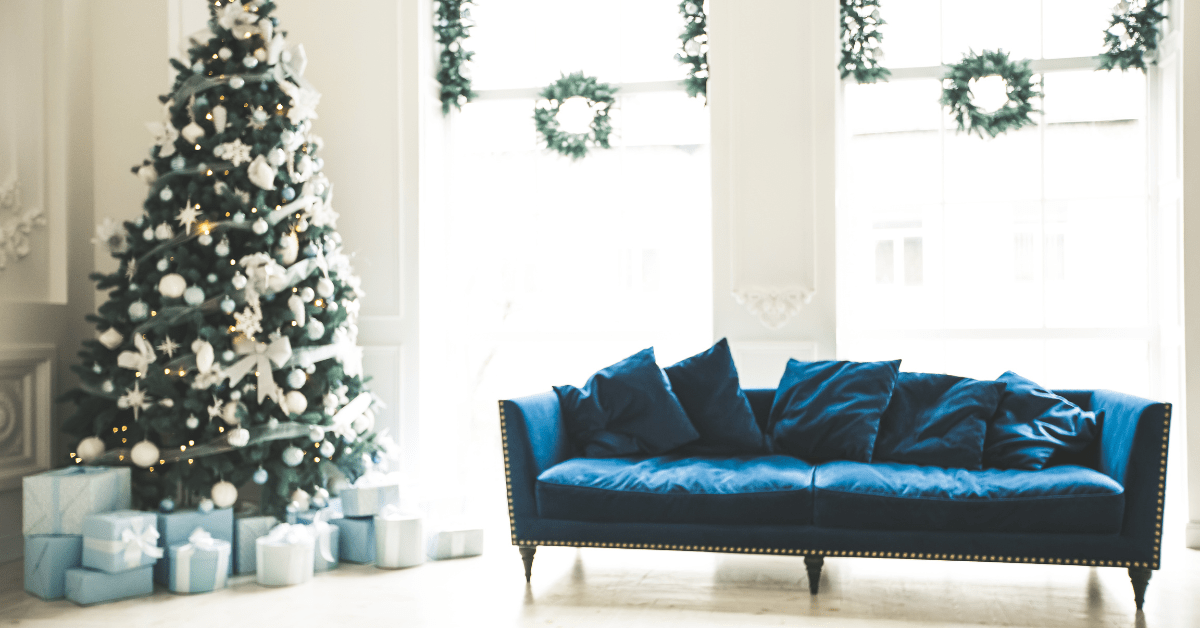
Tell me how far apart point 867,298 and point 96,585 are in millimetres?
3609

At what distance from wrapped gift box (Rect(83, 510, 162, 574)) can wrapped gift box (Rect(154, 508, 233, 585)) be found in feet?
0.31

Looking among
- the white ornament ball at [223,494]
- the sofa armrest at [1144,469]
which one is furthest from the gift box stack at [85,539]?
the sofa armrest at [1144,469]

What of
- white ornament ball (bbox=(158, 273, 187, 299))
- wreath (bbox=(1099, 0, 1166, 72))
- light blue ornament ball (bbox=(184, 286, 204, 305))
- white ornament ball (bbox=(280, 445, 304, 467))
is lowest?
white ornament ball (bbox=(280, 445, 304, 467))

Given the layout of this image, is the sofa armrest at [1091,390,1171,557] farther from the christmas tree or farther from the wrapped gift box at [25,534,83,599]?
the wrapped gift box at [25,534,83,599]

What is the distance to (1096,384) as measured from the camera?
14.4 ft

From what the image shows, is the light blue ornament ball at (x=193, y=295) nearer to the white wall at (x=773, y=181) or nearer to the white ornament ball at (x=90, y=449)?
the white ornament ball at (x=90, y=449)

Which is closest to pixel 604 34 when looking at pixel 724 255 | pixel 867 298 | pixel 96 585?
pixel 724 255

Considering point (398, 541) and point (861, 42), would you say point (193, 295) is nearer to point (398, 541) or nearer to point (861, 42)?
point (398, 541)

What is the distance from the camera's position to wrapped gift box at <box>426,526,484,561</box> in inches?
153

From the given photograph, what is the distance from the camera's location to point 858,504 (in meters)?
3.13

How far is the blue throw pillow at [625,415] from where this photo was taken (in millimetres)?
3734

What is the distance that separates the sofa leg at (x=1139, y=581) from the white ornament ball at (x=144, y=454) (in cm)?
358

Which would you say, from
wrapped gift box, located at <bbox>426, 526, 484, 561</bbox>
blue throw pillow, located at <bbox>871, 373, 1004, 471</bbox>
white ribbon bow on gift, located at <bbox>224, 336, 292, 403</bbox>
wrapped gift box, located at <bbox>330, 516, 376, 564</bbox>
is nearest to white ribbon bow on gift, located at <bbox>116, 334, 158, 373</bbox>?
white ribbon bow on gift, located at <bbox>224, 336, 292, 403</bbox>

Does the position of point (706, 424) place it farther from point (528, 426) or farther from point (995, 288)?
point (995, 288)
